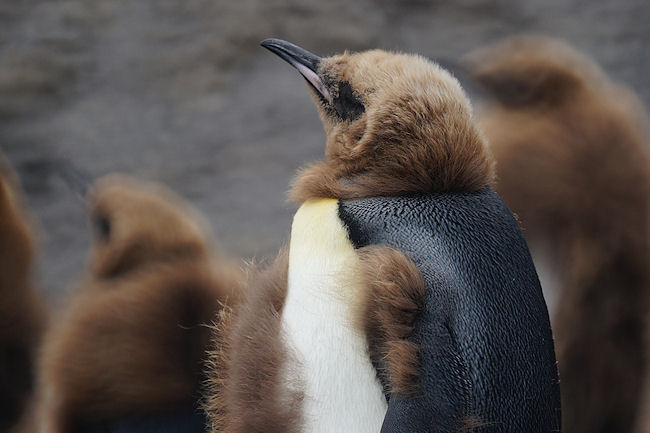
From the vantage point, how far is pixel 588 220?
146 cm

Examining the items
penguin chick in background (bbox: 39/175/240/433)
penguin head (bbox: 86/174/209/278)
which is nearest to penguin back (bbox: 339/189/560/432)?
penguin chick in background (bbox: 39/175/240/433)

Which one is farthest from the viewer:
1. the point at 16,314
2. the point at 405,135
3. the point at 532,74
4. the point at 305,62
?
the point at 16,314

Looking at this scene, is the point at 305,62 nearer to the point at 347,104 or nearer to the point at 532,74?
the point at 347,104

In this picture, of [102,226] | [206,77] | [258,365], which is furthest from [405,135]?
[206,77]

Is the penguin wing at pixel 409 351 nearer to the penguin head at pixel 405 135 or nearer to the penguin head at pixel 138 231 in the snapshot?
the penguin head at pixel 405 135

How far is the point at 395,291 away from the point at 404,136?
0.20 meters

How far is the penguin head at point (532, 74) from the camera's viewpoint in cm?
157

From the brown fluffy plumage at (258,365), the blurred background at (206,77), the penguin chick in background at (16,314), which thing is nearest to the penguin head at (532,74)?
the brown fluffy plumage at (258,365)

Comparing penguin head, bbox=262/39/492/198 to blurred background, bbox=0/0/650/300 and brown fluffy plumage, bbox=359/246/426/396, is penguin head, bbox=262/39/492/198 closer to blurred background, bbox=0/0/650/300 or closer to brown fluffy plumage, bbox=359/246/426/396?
brown fluffy plumage, bbox=359/246/426/396

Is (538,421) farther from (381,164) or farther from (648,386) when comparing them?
(648,386)

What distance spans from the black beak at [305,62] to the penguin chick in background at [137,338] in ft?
1.25

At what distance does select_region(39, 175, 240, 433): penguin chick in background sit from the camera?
130 cm

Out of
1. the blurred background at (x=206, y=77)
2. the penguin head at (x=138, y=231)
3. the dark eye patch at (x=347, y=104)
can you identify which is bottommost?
the penguin head at (x=138, y=231)

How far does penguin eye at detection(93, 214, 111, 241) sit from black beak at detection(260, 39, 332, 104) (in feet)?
1.81
